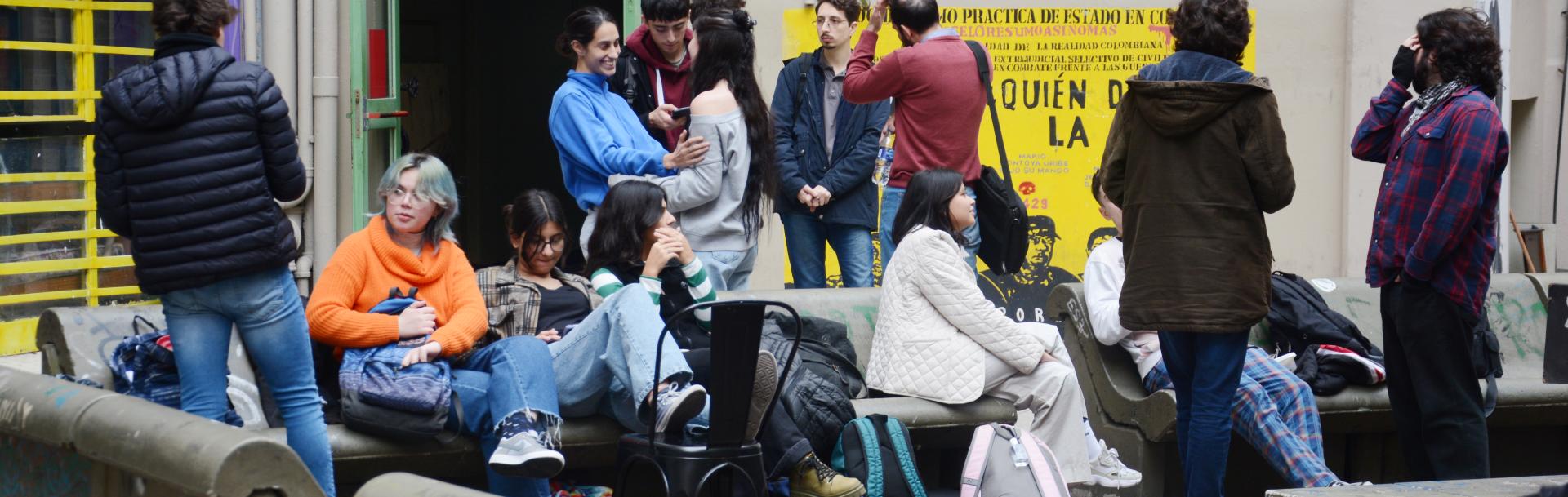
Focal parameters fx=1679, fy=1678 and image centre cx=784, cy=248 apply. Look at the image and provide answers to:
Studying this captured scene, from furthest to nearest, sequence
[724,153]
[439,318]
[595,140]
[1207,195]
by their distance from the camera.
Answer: [724,153]
[595,140]
[439,318]
[1207,195]

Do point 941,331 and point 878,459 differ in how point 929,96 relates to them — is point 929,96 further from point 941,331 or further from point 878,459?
point 878,459

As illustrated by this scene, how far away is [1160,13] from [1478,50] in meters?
4.09

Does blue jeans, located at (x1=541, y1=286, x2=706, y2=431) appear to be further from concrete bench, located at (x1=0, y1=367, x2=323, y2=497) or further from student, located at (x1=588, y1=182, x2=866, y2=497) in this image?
concrete bench, located at (x1=0, y1=367, x2=323, y2=497)

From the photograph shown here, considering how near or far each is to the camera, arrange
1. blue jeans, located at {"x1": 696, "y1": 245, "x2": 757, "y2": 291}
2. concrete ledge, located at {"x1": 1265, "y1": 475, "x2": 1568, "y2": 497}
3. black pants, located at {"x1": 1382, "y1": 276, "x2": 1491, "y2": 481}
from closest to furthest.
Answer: concrete ledge, located at {"x1": 1265, "y1": 475, "x2": 1568, "y2": 497} < black pants, located at {"x1": 1382, "y1": 276, "x2": 1491, "y2": 481} < blue jeans, located at {"x1": 696, "y1": 245, "x2": 757, "y2": 291}

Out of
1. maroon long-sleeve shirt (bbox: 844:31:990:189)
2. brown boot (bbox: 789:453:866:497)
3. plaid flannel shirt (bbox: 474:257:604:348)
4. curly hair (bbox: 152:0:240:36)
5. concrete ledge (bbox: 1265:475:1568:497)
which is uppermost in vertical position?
curly hair (bbox: 152:0:240:36)

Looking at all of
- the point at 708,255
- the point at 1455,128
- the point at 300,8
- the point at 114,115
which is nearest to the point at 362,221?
the point at 300,8

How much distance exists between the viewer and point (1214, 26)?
4.89m

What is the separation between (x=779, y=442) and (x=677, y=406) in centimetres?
49

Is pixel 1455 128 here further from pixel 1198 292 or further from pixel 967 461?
pixel 967 461

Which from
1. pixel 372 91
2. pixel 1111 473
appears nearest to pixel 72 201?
pixel 372 91

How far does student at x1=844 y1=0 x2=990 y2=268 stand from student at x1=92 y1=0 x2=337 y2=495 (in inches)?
99.1

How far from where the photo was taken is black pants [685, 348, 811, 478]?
5.10m

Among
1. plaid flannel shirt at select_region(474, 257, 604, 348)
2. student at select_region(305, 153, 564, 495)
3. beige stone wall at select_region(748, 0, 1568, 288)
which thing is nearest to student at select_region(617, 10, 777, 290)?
plaid flannel shirt at select_region(474, 257, 604, 348)

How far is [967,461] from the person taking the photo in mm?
5281
